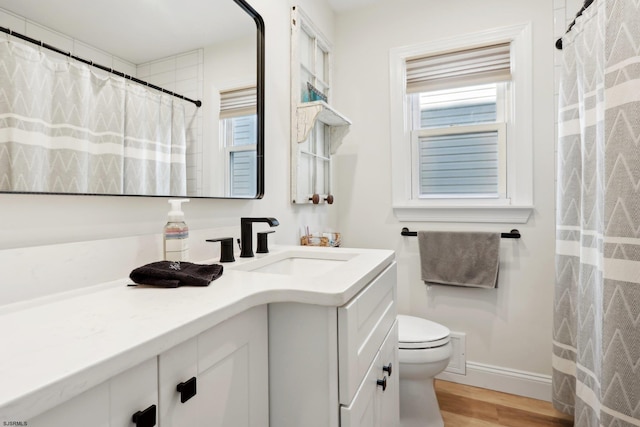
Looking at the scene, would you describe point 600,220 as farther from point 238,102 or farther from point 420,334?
point 238,102

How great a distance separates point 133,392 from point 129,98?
73cm

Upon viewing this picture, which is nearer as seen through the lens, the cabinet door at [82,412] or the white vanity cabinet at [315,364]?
the cabinet door at [82,412]

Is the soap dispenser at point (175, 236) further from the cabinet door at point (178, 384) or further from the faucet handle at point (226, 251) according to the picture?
the cabinet door at point (178, 384)

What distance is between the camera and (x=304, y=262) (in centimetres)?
127

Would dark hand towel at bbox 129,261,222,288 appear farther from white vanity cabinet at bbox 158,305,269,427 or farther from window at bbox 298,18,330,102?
window at bbox 298,18,330,102

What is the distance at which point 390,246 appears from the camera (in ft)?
6.93

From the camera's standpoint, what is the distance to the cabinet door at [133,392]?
0.40m

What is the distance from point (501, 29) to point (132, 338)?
2211 mm

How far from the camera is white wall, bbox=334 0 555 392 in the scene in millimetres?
1778

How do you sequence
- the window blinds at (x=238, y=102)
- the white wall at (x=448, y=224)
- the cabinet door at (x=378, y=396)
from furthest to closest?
the white wall at (x=448, y=224)
the window blinds at (x=238, y=102)
the cabinet door at (x=378, y=396)

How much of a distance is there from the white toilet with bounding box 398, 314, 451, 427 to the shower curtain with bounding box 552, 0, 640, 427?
0.52 metres

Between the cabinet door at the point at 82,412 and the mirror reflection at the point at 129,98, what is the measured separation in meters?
0.49

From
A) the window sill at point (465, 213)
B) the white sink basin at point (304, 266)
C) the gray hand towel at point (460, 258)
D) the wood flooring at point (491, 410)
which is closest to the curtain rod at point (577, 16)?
the window sill at point (465, 213)

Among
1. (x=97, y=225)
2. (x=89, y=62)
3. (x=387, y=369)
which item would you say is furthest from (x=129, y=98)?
(x=387, y=369)
